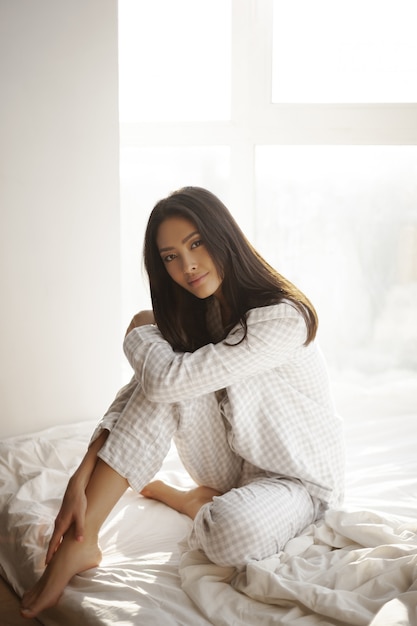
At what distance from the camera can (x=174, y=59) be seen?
2.88m

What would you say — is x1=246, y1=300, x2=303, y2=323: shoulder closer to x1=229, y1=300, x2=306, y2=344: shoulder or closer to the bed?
x1=229, y1=300, x2=306, y2=344: shoulder

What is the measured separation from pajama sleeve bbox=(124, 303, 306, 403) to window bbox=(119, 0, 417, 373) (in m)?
1.43

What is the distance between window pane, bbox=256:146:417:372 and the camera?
2941 mm

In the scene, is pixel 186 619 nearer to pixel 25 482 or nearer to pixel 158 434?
pixel 158 434

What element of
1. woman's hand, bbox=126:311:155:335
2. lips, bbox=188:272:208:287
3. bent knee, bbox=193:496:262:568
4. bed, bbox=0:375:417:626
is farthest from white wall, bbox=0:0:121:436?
bent knee, bbox=193:496:262:568

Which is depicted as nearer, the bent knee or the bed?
the bed

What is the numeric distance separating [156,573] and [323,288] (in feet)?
6.11

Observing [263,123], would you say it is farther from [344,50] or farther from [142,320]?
[142,320]

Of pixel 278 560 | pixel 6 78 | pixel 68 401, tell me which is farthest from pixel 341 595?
pixel 6 78

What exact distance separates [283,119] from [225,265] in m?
1.39

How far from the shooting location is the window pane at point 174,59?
2.85 m

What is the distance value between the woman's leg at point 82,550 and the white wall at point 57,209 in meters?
1.00

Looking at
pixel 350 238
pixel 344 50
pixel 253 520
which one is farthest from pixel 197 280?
pixel 344 50

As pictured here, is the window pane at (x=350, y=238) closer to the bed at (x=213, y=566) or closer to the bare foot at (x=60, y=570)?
the bed at (x=213, y=566)
